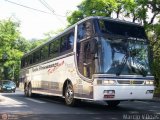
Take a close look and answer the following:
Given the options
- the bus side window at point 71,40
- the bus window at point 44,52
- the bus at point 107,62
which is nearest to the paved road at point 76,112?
the bus at point 107,62

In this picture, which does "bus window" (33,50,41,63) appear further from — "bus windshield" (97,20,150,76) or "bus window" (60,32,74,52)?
"bus windshield" (97,20,150,76)

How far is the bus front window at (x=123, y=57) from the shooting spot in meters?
12.6

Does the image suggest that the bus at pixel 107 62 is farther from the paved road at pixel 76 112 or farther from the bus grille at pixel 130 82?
the paved road at pixel 76 112

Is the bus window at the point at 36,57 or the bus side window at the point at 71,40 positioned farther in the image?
the bus window at the point at 36,57

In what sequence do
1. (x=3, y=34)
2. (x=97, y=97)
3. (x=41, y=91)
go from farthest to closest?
(x=3, y=34)
(x=41, y=91)
(x=97, y=97)

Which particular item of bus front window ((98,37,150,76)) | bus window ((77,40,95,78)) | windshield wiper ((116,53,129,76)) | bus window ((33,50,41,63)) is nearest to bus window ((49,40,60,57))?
bus window ((33,50,41,63))

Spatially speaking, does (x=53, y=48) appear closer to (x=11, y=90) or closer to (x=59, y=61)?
(x=59, y=61)

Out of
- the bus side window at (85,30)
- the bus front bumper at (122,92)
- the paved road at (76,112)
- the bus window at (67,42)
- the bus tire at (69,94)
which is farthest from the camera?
the bus window at (67,42)

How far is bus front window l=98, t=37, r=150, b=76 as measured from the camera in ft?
41.5

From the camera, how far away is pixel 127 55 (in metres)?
13.1

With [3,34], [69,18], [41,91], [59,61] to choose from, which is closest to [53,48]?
[59,61]

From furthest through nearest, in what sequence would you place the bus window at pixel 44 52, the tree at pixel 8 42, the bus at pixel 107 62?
the tree at pixel 8 42 < the bus window at pixel 44 52 < the bus at pixel 107 62

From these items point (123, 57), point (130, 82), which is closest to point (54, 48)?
point (123, 57)

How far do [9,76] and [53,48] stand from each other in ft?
259
